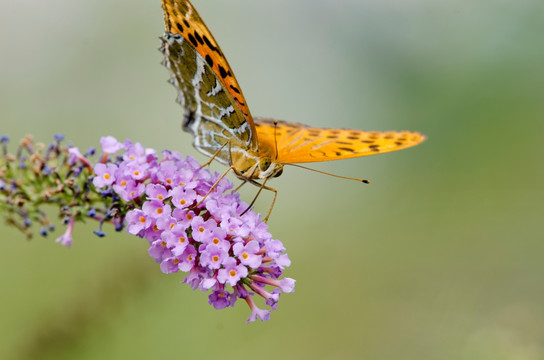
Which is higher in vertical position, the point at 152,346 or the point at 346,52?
the point at 346,52

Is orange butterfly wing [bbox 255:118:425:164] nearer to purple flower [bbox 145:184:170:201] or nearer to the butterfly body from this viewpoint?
the butterfly body

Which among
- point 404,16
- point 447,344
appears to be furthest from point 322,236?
point 404,16

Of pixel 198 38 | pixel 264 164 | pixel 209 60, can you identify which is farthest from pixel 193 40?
pixel 264 164

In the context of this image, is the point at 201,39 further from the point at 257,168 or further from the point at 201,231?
the point at 201,231

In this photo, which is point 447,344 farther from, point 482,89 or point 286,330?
point 482,89

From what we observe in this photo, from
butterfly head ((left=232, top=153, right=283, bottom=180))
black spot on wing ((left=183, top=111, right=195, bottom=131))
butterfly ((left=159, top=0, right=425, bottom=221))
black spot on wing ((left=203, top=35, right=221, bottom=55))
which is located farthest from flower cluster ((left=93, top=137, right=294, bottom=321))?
black spot on wing ((left=203, top=35, right=221, bottom=55))

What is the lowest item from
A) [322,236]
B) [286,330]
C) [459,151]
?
[286,330]
